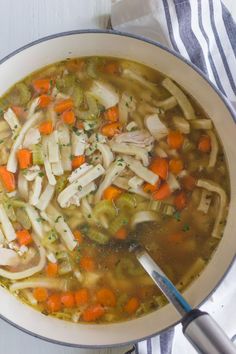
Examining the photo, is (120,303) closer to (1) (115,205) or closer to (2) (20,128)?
(1) (115,205)

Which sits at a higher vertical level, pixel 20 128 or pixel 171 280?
pixel 20 128

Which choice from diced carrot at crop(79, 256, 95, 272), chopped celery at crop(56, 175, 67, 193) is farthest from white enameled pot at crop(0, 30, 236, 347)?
chopped celery at crop(56, 175, 67, 193)

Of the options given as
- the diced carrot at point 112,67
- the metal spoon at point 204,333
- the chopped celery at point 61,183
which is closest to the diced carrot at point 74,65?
the diced carrot at point 112,67

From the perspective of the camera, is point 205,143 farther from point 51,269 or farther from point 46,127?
point 51,269

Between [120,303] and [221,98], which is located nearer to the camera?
[221,98]


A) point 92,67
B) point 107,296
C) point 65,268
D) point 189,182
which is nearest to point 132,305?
point 107,296

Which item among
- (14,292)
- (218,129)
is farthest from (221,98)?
(14,292)

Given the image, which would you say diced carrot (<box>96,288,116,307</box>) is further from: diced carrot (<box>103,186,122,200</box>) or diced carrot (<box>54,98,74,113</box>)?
diced carrot (<box>54,98,74,113</box>)

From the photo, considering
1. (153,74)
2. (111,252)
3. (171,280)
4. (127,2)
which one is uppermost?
(127,2)
